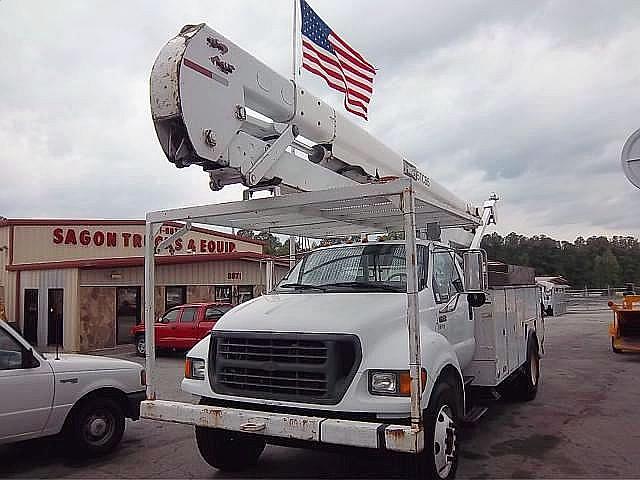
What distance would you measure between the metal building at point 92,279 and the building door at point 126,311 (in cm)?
3

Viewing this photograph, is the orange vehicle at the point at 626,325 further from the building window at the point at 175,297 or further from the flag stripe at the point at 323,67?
the building window at the point at 175,297

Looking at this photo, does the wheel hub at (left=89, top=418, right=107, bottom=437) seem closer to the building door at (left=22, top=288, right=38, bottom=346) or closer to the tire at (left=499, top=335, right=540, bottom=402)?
the tire at (left=499, top=335, right=540, bottom=402)

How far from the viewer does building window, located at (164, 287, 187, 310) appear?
2256 centimetres

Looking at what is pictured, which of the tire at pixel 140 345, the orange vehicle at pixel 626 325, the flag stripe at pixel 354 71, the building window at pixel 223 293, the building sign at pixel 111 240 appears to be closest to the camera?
the flag stripe at pixel 354 71

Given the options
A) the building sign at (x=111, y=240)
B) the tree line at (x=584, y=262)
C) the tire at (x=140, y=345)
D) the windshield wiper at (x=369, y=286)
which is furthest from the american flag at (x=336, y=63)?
the tree line at (x=584, y=262)

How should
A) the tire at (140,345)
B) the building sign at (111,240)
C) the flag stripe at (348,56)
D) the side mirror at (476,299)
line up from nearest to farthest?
1. the side mirror at (476,299)
2. the flag stripe at (348,56)
3. the tire at (140,345)
4. the building sign at (111,240)

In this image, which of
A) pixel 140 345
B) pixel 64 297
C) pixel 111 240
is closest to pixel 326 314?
pixel 140 345

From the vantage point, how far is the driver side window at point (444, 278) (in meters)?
6.14

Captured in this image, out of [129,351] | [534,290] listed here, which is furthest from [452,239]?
[129,351]

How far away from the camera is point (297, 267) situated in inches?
276

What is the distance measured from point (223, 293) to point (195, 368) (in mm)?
17984

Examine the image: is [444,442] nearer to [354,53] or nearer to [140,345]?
[354,53]

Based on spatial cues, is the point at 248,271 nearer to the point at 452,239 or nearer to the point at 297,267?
the point at 452,239

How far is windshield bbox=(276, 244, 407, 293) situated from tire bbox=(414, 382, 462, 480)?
1.08 meters
